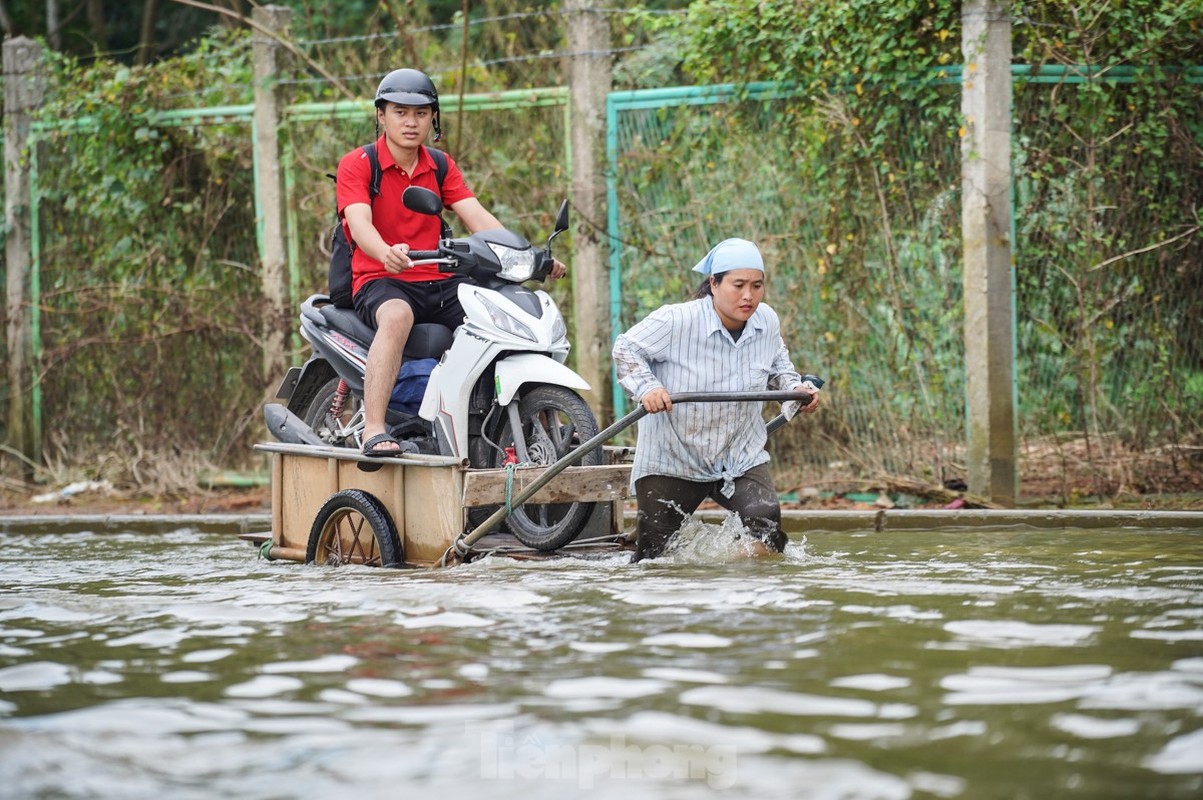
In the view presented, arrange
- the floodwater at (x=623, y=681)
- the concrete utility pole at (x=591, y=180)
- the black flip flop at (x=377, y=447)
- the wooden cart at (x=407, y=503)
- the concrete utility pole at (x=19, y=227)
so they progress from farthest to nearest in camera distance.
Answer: the concrete utility pole at (x=19, y=227) → the concrete utility pole at (x=591, y=180) → the black flip flop at (x=377, y=447) → the wooden cart at (x=407, y=503) → the floodwater at (x=623, y=681)

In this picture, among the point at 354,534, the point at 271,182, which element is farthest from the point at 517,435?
the point at 271,182

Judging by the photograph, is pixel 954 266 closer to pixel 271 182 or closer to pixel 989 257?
pixel 989 257

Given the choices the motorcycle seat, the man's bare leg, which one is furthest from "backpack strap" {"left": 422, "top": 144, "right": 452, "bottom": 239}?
the man's bare leg

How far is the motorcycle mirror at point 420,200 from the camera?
713 cm

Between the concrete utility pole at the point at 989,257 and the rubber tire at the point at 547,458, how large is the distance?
10.0 feet

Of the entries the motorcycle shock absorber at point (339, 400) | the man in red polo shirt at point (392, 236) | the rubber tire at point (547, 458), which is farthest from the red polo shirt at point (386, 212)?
the rubber tire at point (547, 458)

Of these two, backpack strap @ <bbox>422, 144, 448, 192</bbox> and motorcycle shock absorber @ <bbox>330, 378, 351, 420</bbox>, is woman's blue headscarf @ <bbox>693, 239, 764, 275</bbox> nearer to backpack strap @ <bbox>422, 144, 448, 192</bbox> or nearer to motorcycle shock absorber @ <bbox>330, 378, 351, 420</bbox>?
backpack strap @ <bbox>422, 144, 448, 192</bbox>

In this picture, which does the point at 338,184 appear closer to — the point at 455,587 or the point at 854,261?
the point at 455,587

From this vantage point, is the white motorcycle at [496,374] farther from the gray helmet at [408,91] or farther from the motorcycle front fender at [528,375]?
the gray helmet at [408,91]

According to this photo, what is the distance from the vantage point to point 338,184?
301 inches

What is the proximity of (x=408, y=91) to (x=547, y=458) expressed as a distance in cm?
187

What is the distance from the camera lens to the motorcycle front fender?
714 centimetres

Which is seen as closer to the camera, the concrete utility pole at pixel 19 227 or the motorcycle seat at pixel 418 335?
the motorcycle seat at pixel 418 335

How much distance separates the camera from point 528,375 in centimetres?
716
